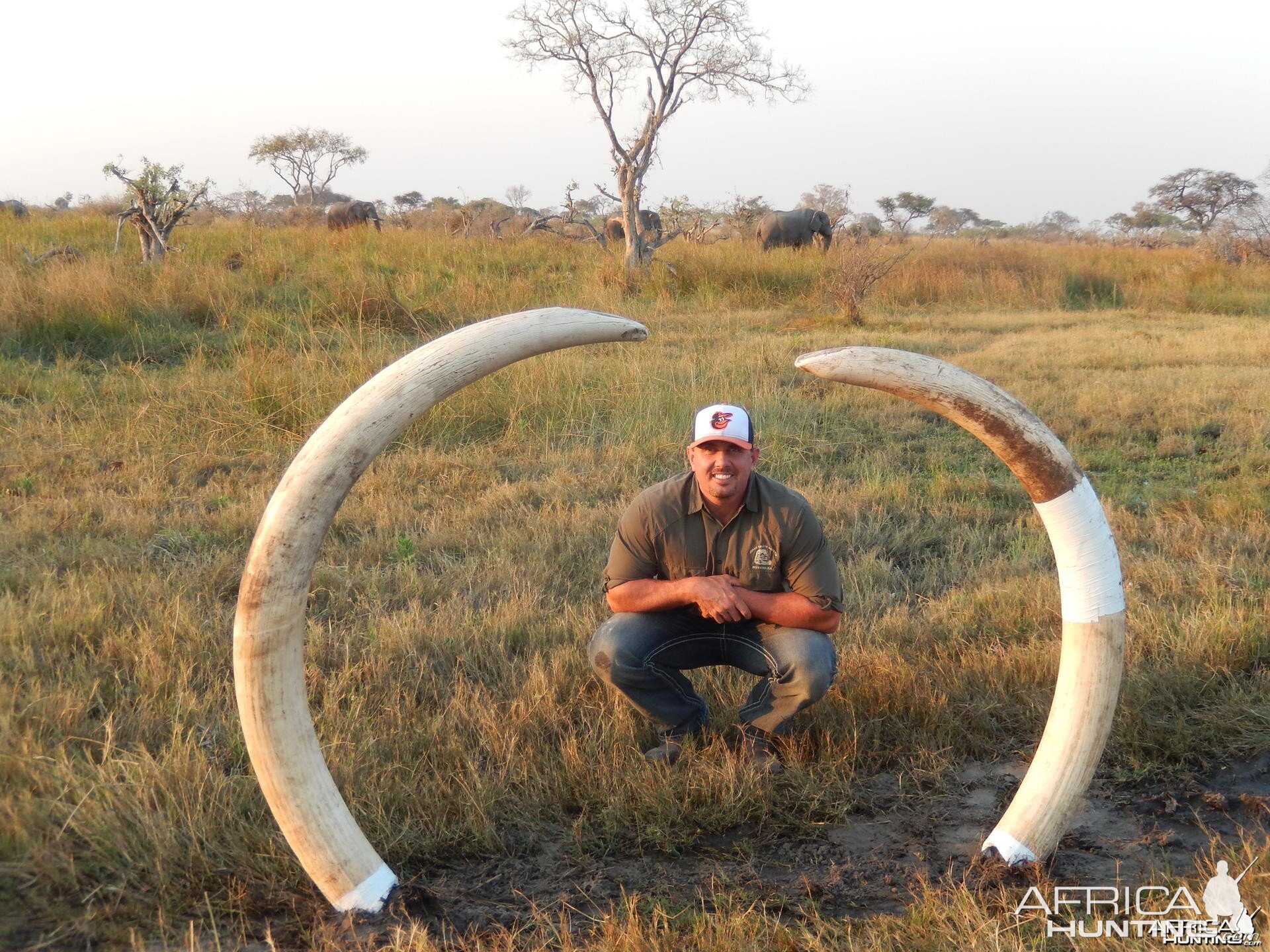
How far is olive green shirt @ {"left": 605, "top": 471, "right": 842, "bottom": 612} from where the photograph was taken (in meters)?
3.52

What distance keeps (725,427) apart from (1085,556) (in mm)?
1185

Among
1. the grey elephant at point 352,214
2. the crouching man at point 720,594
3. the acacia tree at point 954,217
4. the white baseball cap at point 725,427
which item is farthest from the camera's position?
the acacia tree at point 954,217

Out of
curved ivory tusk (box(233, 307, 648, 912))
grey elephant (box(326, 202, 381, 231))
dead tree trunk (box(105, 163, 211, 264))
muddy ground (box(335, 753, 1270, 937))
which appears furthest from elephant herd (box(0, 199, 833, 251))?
curved ivory tusk (box(233, 307, 648, 912))

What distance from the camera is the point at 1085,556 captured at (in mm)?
2775

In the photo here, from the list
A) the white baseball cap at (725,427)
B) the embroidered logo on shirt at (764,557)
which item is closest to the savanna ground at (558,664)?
the embroidered logo on shirt at (764,557)

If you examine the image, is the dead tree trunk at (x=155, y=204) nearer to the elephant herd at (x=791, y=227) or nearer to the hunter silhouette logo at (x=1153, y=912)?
the elephant herd at (x=791, y=227)

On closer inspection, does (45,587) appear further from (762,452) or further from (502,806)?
(762,452)

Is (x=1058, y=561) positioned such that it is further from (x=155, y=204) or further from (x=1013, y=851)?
(x=155, y=204)

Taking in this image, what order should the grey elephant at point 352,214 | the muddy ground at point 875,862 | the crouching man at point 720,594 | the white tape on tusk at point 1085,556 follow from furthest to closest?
the grey elephant at point 352,214 → the crouching man at point 720,594 → the muddy ground at point 875,862 → the white tape on tusk at point 1085,556

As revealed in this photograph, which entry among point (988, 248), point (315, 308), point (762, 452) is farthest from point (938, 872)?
point (988, 248)

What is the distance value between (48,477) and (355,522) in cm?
227

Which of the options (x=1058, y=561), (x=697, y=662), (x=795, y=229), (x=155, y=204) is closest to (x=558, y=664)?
(x=697, y=662)

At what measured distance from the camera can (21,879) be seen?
286 cm

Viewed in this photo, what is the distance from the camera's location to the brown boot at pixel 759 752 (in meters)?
3.46
